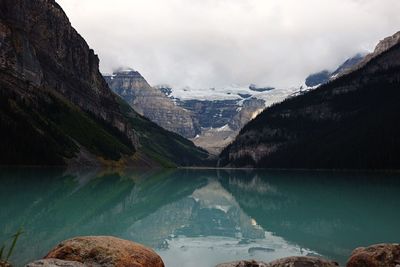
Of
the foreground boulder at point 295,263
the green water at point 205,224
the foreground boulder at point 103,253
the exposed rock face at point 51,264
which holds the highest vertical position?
the exposed rock face at point 51,264

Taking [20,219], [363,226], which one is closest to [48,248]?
[20,219]

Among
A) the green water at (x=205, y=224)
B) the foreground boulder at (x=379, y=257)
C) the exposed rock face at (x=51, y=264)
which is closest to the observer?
the exposed rock face at (x=51, y=264)

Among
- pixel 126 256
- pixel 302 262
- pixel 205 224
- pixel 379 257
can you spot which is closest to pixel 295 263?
pixel 302 262

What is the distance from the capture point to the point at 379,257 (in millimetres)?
20594

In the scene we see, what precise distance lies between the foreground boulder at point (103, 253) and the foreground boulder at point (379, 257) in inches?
370

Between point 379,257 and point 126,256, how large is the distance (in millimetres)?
10786

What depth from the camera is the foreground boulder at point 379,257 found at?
2034 cm

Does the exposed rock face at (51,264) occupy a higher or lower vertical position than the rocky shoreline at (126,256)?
higher

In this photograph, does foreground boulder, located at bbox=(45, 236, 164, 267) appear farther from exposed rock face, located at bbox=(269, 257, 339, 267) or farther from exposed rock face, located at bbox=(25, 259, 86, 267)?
exposed rock face, located at bbox=(269, 257, 339, 267)

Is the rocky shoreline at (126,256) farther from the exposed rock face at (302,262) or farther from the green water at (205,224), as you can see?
the green water at (205,224)

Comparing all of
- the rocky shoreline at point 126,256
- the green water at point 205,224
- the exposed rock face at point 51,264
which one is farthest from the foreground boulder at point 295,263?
the green water at point 205,224

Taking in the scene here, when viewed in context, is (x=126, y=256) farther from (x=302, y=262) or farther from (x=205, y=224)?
(x=205, y=224)

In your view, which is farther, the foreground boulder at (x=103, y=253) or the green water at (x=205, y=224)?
the green water at (x=205, y=224)

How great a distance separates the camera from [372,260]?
20797mm
